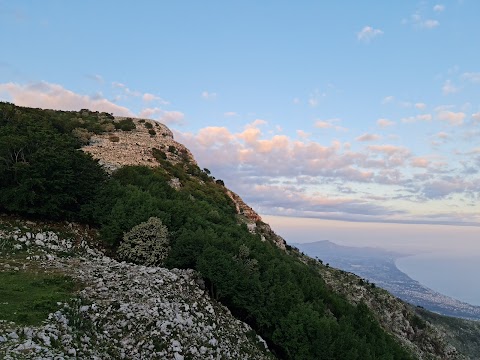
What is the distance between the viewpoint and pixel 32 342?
588 inches

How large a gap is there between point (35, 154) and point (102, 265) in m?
13.0

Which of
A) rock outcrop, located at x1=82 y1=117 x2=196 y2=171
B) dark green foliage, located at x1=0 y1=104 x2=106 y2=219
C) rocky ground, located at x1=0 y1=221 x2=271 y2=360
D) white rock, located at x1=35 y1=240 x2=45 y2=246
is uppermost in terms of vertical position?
rock outcrop, located at x1=82 y1=117 x2=196 y2=171

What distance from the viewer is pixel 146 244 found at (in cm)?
2958

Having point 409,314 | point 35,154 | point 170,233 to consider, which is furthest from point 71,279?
point 409,314

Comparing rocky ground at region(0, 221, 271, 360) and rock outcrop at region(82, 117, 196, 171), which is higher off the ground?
rock outcrop at region(82, 117, 196, 171)

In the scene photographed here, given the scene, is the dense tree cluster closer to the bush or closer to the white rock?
the bush

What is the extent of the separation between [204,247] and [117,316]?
33.4ft

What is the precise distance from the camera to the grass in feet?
55.8

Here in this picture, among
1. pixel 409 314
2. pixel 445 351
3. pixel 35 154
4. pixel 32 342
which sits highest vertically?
pixel 35 154

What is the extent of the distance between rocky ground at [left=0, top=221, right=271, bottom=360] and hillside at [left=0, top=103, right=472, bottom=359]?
72 millimetres

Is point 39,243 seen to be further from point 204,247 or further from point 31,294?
point 204,247

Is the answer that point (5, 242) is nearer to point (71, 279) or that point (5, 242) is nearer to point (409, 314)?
point (71, 279)

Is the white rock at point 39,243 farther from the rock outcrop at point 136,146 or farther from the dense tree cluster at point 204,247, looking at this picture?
the rock outcrop at point 136,146

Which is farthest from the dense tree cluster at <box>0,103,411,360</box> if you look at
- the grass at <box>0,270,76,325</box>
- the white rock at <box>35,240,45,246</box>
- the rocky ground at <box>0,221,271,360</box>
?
the grass at <box>0,270,76,325</box>
